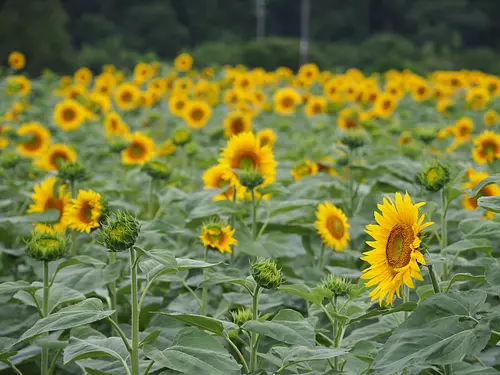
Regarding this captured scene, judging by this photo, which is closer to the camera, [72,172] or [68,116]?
[72,172]

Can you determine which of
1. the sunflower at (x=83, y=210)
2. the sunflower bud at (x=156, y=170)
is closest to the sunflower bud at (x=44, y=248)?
the sunflower at (x=83, y=210)

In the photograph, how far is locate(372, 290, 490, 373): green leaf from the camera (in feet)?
3.41

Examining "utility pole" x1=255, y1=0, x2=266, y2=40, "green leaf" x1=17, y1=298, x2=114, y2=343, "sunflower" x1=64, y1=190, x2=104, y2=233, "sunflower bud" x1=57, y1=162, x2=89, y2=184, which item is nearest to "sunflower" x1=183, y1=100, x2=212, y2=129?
"sunflower bud" x1=57, y1=162, x2=89, y2=184

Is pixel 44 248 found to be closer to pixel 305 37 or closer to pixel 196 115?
pixel 196 115

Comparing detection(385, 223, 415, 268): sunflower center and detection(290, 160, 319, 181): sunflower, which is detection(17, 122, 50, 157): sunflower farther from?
detection(385, 223, 415, 268): sunflower center

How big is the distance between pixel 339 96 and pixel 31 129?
2646mm

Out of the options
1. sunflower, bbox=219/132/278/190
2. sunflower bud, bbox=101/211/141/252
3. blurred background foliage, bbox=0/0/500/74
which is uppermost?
sunflower bud, bbox=101/211/141/252

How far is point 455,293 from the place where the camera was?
113cm

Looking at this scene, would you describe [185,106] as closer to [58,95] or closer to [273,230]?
[58,95]

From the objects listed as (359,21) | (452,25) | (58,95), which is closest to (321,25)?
(359,21)

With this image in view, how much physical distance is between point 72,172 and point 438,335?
1262 mm

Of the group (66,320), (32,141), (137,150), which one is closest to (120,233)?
(66,320)

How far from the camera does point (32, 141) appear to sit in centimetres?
345

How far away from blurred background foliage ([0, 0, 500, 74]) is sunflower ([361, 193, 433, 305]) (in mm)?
11111
